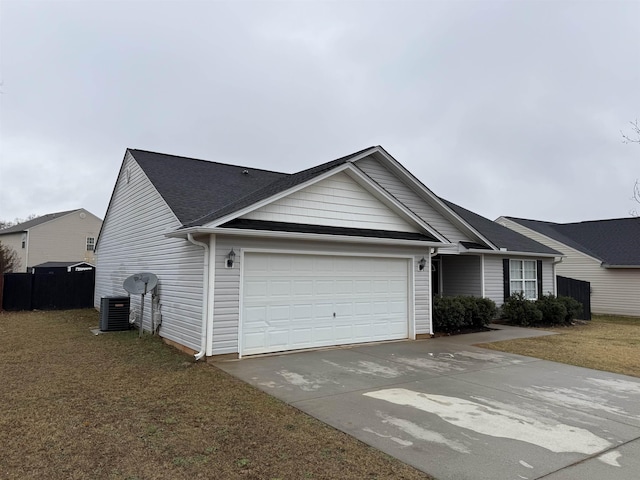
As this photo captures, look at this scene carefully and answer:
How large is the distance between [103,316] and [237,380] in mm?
7046

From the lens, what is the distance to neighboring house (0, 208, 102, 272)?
1380 inches

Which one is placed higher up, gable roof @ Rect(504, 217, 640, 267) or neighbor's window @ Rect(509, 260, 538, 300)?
gable roof @ Rect(504, 217, 640, 267)

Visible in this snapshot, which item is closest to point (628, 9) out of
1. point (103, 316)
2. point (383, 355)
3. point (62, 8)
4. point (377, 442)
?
point (383, 355)

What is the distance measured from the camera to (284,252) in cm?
907

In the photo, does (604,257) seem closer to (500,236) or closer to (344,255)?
(500,236)

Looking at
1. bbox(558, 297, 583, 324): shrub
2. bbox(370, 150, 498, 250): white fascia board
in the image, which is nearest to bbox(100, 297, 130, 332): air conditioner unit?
bbox(370, 150, 498, 250): white fascia board

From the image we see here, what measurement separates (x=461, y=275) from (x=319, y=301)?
775cm

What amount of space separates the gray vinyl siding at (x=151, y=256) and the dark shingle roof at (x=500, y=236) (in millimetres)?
9729

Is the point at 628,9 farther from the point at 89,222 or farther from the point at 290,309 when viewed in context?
the point at 89,222

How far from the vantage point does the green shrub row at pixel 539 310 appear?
14.3 m

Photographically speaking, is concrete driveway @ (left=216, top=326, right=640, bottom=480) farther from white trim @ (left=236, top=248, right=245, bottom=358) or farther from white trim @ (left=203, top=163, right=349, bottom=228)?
white trim @ (left=203, top=163, right=349, bottom=228)

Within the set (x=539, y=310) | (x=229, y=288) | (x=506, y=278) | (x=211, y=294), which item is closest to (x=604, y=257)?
(x=506, y=278)

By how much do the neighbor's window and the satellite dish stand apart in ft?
40.5

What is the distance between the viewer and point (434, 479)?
11.6 feet
